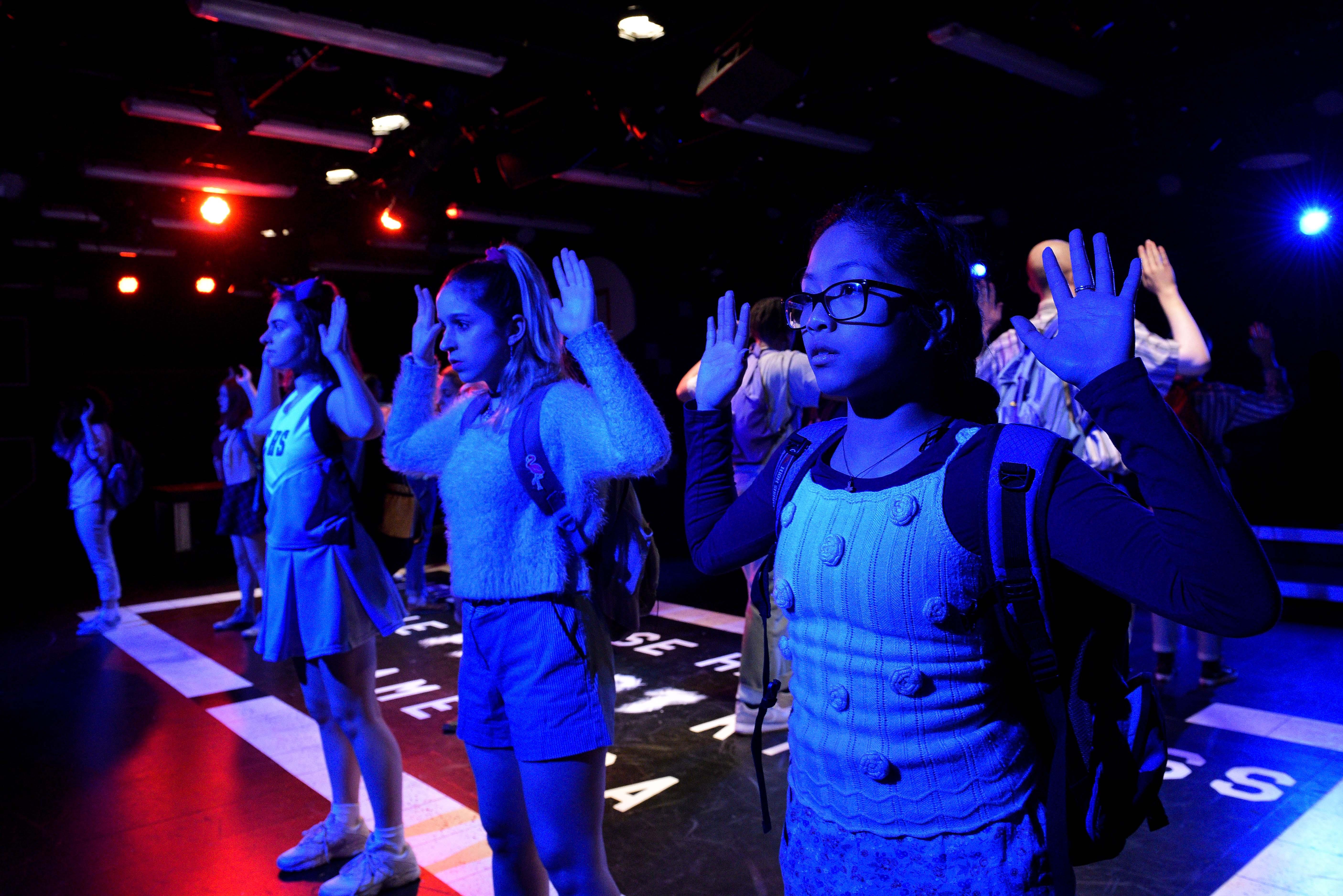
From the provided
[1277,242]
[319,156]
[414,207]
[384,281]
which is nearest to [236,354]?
[384,281]

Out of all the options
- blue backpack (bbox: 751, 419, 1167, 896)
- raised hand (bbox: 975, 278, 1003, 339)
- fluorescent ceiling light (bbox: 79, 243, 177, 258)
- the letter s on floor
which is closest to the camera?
blue backpack (bbox: 751, 419, 1167, 896)

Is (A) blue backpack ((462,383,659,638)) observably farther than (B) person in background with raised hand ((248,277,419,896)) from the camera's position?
No

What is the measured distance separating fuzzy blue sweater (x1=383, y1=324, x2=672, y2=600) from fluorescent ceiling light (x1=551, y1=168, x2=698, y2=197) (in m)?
6.86

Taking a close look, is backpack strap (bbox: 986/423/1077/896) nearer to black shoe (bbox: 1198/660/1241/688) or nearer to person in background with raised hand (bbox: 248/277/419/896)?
person in background with raised hand (bbox: 248/277/419/896)

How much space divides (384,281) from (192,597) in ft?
25.2

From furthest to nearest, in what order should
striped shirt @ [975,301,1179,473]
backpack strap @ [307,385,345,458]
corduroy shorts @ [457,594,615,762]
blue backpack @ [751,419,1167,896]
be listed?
striped shirt @ [975,301,1179,473], backpack strap @ [307,385,345,458], corduroy shorts @ [457,594,615,762], blue backpack @ [751,419,1167,896]

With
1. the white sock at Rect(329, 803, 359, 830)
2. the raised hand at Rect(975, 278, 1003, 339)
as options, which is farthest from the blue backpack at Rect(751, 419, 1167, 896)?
the white sock at Rect(329, 803, 359, 830)

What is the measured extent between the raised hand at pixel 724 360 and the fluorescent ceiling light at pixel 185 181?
902cm

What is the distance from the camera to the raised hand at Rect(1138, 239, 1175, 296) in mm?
1862

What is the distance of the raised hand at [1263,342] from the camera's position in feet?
A: 15.0

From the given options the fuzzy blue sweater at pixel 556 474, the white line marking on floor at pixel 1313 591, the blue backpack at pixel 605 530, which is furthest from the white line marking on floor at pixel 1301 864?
the white line marking on floor at pixel 1313 591

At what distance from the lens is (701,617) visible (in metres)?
6.46

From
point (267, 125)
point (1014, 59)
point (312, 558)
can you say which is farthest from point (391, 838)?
point (267, 125)

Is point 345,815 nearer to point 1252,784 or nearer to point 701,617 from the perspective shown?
point 1252,784
